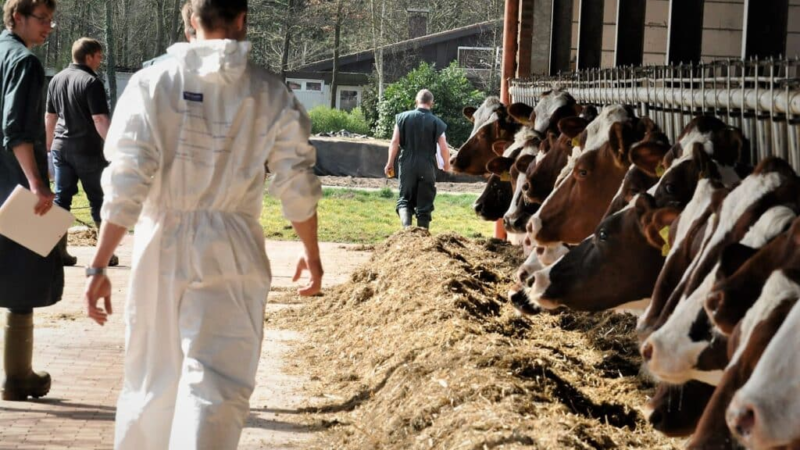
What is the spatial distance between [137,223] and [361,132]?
122 feet

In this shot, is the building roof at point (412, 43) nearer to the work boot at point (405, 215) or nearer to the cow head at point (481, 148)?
the work boot at point (405, 215)

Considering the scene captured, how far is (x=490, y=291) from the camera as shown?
10.2 meters

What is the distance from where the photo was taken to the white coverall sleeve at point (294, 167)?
16.1 ft

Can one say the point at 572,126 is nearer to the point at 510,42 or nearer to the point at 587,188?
the point at 587,188

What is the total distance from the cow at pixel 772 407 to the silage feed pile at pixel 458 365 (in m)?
2.31

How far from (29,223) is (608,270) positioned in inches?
118

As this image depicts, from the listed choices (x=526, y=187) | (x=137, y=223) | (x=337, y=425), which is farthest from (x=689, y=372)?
(x=526, y=187)

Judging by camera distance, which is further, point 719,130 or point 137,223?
point 719,130

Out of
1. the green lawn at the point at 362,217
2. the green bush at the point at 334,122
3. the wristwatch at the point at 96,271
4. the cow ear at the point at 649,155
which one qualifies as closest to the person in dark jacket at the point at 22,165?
the wristwatch at the point at 96,271

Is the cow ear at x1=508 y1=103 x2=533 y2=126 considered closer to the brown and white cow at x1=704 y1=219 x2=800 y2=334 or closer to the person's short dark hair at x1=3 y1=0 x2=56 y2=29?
the person's short dark hair at x1=3 y1=0 x2=56 y2=29

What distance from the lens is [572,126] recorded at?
7.83 m

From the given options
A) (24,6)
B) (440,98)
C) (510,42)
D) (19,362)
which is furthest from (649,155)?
(440,98)

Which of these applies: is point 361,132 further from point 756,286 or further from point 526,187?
point 756,286

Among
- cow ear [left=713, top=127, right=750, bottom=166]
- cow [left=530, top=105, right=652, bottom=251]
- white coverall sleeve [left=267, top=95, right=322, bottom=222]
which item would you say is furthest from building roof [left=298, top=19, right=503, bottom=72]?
white coverall sleeve [left=267, top=95, right=322, bottom=222]
